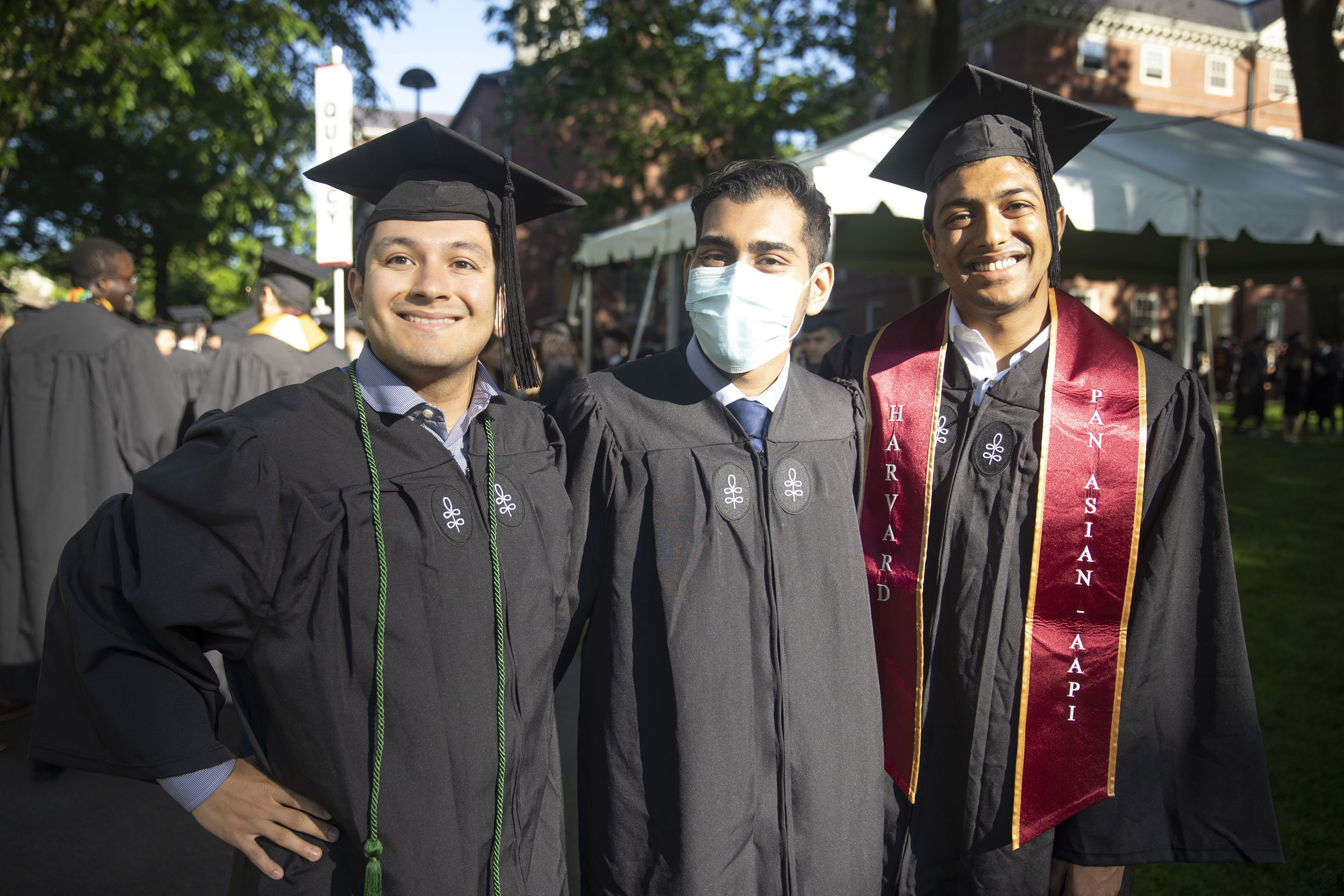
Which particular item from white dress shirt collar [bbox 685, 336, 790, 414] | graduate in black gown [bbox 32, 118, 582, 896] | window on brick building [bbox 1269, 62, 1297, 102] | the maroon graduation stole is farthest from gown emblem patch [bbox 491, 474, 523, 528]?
window on brick building [bbox 1269, 62, 1297, 102]

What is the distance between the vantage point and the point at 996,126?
224cm

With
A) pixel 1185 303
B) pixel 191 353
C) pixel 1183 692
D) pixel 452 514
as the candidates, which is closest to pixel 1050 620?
pixel 1183 692

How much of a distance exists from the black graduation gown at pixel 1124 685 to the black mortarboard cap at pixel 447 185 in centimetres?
104

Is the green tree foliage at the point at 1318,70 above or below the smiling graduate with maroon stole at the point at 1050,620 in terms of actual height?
above

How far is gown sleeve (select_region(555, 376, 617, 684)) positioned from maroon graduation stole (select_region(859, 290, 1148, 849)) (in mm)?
650

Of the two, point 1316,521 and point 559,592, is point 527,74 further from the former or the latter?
point 559,592

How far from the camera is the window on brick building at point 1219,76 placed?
30016 mm

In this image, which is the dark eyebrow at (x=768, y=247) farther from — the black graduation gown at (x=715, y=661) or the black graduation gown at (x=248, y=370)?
the black graduation gown at (x=248, y=370)

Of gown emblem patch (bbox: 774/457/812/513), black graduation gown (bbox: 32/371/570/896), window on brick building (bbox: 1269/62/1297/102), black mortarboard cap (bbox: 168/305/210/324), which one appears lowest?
black graduation gown (bbox: 32/371/570/896)

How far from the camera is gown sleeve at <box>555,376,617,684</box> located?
187 cm

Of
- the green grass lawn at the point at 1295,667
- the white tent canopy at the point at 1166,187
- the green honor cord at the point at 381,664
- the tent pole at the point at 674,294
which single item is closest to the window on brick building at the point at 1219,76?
the green grass lawn at the point at 1295,667

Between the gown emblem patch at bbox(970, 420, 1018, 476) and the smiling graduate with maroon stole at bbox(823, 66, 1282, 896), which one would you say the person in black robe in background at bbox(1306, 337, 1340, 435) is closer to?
the smiling graduate with maroon stole at bbox(823, 66, 1282, 896)

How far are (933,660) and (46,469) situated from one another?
4.22 m

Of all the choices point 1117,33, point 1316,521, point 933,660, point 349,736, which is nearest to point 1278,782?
point 933,660
